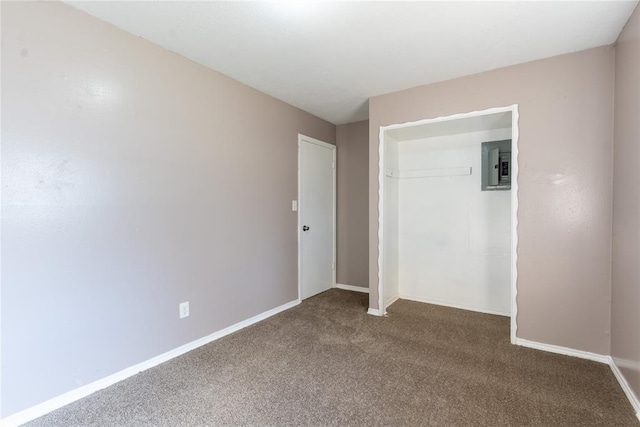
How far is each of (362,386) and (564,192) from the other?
2.14 m

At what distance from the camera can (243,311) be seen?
2.93 m

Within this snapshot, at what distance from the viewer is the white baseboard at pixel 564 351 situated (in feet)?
7.39

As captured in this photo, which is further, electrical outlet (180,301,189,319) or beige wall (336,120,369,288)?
beige wall (336,120,369,288)

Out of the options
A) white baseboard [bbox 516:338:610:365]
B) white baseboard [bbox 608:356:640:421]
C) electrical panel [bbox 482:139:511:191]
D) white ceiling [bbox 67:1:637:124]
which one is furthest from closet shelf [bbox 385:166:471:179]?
white baseboard [bbox 608:356:640:421]

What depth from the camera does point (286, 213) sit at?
3457mm

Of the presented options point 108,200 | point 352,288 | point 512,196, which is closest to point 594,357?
point 512,196

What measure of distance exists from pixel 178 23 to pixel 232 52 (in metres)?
0.44

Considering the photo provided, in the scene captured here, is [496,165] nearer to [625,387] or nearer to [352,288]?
[625,387]

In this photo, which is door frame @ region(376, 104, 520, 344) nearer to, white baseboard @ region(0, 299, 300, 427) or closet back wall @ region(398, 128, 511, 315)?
closet back wall @ region(398, 128, 511, 315)

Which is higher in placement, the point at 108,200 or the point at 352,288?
the point at 108,200

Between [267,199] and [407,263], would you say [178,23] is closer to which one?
[267,199]

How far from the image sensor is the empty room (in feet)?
5.55

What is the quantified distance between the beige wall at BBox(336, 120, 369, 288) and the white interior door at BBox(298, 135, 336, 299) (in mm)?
135

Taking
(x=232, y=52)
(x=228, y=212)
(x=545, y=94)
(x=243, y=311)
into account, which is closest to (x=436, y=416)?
(x=243, y=311)
